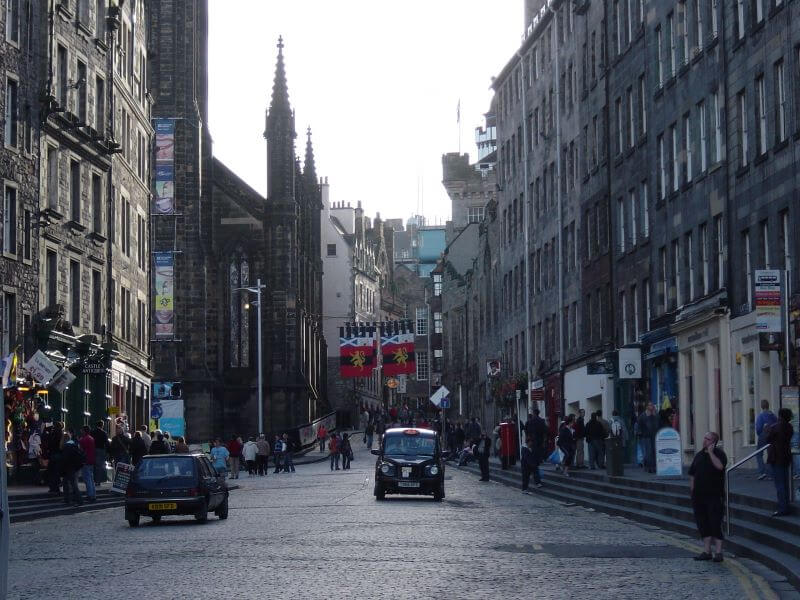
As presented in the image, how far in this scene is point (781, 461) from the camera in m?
20.9

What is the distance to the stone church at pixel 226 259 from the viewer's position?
245 feet

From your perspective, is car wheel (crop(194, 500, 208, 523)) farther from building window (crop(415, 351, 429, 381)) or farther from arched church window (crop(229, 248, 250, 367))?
building window (crop(415, 351, 429, 381))

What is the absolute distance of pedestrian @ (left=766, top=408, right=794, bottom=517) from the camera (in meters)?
20.9

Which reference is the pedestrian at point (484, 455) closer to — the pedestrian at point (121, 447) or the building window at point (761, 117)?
the pedestrian at point (121, 447)

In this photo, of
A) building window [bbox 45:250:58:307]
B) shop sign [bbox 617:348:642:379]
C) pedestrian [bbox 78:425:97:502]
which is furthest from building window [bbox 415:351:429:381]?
pedestrian [bbox 78:425:97:502]

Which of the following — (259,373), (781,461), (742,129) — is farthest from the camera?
(259,373)

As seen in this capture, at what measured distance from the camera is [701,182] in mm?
39656

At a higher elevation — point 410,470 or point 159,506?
point 410,470

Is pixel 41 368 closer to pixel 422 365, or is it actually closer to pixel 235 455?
pixel 235 455

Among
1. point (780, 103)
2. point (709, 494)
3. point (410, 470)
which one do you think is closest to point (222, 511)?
point (410, 470)

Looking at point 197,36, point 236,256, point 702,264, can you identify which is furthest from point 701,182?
point 236,256

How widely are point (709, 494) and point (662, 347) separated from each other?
24513mm

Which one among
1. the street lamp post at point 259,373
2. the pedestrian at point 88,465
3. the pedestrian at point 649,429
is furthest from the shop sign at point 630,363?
the street lamp post at point 259,373

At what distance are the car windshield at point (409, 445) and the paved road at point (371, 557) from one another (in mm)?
3651
